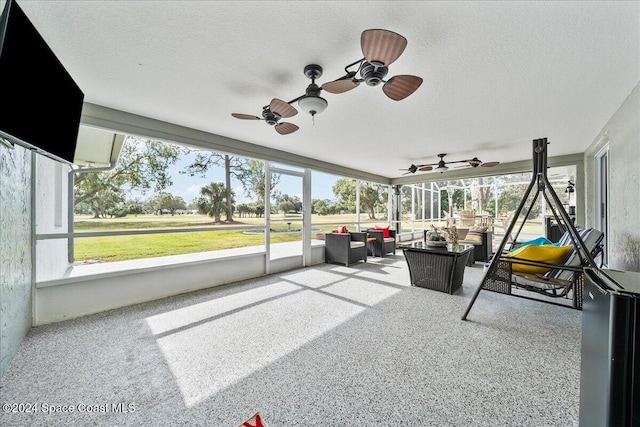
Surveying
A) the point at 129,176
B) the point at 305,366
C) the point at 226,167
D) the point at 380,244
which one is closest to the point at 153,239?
the point at 129,176

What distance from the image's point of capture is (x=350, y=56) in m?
2.04

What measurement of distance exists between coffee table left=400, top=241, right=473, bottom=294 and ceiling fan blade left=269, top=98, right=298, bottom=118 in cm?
279

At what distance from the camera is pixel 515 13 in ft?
5.24

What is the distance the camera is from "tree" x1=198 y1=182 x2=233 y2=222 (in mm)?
4309

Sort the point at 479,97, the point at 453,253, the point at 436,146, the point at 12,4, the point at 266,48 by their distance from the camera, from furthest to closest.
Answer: the point at 436,146
the point at 453,253
the point at 479,97
the point at 266,48
the point at 12,4

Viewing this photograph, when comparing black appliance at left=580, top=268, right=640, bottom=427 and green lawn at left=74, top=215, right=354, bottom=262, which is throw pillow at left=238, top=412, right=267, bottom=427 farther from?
green lawn at left=74, top=215, right=354, bottom=262

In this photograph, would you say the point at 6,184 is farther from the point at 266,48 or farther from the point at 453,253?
the point at 453,253

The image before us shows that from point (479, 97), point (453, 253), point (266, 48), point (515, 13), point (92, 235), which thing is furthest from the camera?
point (453, 253)

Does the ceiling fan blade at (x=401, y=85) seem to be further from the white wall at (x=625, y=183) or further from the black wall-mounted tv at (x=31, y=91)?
the white wall at (x=625, y=183)

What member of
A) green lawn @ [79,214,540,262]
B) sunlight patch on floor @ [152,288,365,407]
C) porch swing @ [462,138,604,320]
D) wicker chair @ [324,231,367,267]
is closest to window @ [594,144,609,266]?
porch swing @ [462,138,604,320]

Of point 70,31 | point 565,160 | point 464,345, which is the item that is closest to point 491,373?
point 464,345

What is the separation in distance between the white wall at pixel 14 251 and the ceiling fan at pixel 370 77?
225 cm

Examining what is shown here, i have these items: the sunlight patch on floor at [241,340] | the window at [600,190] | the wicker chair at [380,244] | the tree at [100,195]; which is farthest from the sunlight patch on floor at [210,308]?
the window at [600,190]

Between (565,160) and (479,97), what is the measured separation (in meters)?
4.34
